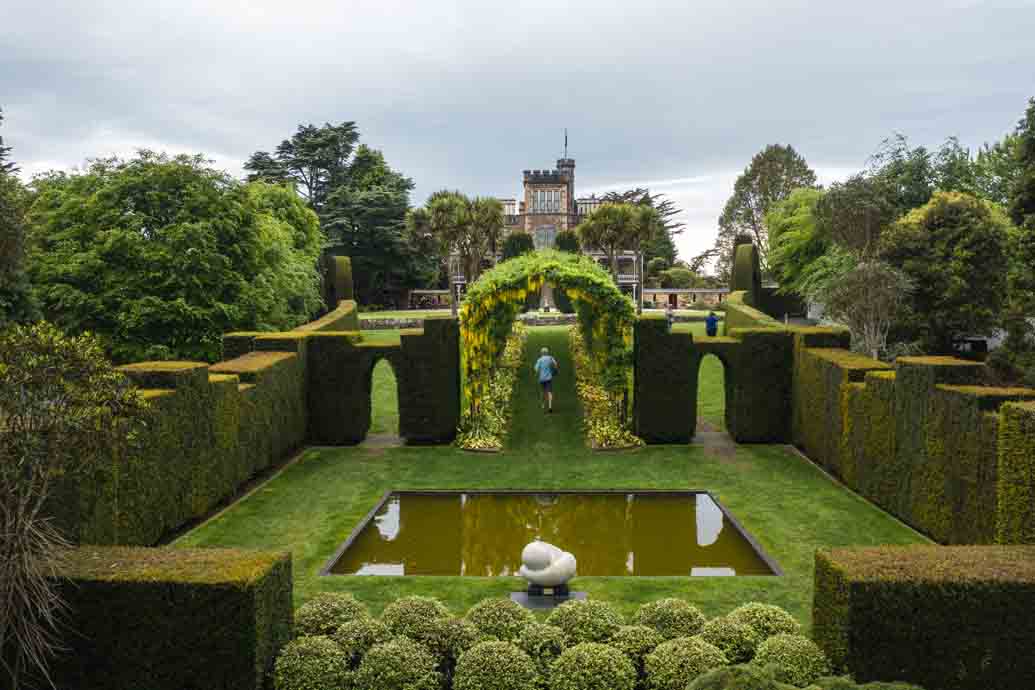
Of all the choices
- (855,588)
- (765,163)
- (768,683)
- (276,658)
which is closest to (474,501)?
(276,658)

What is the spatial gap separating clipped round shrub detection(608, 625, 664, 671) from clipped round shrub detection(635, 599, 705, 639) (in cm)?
18

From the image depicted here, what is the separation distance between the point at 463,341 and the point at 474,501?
480 centimetres

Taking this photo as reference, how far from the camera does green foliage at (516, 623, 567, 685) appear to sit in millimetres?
6574

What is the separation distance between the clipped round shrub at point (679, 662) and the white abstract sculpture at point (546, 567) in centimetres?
216

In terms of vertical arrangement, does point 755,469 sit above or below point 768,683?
below

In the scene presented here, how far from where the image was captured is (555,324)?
41.5 m

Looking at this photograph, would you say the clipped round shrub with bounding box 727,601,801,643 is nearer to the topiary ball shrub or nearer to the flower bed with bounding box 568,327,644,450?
the topiary ball shrub

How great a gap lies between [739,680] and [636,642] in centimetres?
187

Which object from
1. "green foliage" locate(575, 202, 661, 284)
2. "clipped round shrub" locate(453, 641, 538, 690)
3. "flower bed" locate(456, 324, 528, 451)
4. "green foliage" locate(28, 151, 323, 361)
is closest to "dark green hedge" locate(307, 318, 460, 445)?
"flower bed" locate(456, 324, 528, 451)

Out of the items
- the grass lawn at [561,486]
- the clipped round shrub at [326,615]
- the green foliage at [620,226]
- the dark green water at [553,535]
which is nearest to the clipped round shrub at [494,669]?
the clipped round shrub at [326,615]

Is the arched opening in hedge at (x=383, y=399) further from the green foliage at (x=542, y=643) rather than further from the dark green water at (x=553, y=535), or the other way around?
the green foliage at (x=542, y=643)

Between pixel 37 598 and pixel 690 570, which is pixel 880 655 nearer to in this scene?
pixel 690 570

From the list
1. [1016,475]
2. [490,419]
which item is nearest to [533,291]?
[490,419]

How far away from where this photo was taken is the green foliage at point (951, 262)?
78.6 ft
